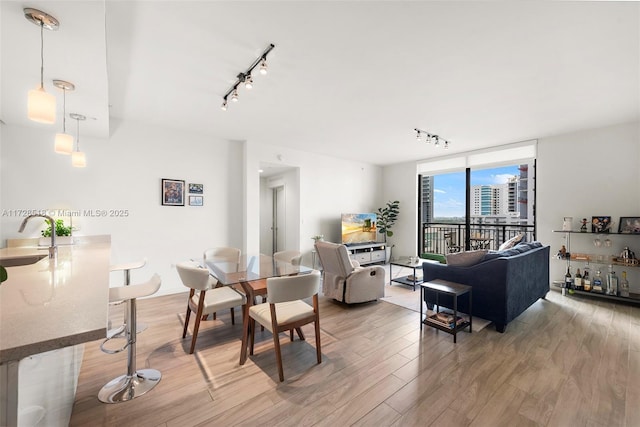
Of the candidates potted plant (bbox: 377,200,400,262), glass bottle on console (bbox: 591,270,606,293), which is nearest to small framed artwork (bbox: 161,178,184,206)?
potted plant (bbox: 377,200,400,262)

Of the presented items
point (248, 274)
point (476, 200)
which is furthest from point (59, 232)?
point (476, 200)

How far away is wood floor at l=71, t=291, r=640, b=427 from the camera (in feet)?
5.82

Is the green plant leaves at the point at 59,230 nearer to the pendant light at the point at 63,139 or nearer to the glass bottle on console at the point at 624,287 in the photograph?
the pendant light at the point at 63,139

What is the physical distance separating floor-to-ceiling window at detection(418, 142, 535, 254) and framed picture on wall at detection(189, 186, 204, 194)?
5.21 meters

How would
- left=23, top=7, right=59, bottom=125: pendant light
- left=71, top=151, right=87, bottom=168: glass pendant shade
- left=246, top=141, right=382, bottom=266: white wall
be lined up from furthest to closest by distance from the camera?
1. left=246, top=141, right=382, bottom=266: white wall
2. left=71, top=151, right=87, bottom=168: glass pendant shade
3. left=23, top=7, right=59, bottom=125: pendant light

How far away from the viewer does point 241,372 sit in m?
2.25

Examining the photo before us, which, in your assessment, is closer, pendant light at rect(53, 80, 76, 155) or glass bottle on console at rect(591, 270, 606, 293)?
pendant light at rect(53, 80, 76, 155)

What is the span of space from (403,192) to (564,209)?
10.7 ft

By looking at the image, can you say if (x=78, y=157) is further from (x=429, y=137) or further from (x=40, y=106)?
(x=429, y=137)

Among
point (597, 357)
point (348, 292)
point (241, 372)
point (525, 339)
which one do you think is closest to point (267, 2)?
point (241, 372)

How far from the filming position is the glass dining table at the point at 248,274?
2.37 m

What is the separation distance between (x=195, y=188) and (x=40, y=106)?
10.4 ft

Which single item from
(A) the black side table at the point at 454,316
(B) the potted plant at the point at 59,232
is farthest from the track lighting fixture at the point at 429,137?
(B) the potted plant at the point at 59,232

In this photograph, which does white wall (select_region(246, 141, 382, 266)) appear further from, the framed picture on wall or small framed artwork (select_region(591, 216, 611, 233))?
small framed artwork (select_region(591, 216, 611, 233))
